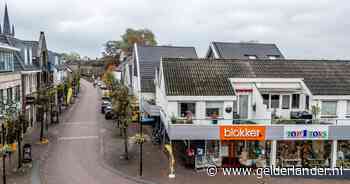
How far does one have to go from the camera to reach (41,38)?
39031mm

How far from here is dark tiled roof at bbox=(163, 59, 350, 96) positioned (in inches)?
829

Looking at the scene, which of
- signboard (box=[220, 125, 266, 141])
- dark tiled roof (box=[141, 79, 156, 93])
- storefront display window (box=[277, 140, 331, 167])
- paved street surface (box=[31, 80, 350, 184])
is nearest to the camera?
paved street surface (box=[31, 80, 350, 184])

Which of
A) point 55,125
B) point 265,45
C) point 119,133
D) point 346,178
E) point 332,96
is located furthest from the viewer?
point 265,45

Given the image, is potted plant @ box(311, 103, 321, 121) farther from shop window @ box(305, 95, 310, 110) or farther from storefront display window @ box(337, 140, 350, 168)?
storefront display window @ box(337, 140, 350, 168)

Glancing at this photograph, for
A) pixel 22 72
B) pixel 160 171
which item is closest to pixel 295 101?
pixel 160 171

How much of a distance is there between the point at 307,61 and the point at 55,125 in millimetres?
24797

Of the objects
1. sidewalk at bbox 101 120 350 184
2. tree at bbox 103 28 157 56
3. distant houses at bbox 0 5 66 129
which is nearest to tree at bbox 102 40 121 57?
tree at bbox 103 28 157 56

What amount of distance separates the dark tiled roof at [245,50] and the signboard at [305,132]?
15730 millimetres

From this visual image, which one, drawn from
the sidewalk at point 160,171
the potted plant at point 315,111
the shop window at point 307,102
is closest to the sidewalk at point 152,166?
the sidewalk at point 160,171

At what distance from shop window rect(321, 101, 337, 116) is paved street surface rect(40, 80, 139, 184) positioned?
14214 mm

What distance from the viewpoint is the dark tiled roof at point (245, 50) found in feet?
114

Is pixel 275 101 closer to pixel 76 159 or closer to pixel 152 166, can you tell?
pixel 152 166

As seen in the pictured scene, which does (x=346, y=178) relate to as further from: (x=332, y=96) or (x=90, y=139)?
(x=90, y=139)

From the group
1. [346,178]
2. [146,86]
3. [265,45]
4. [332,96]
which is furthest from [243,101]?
[265,45]
